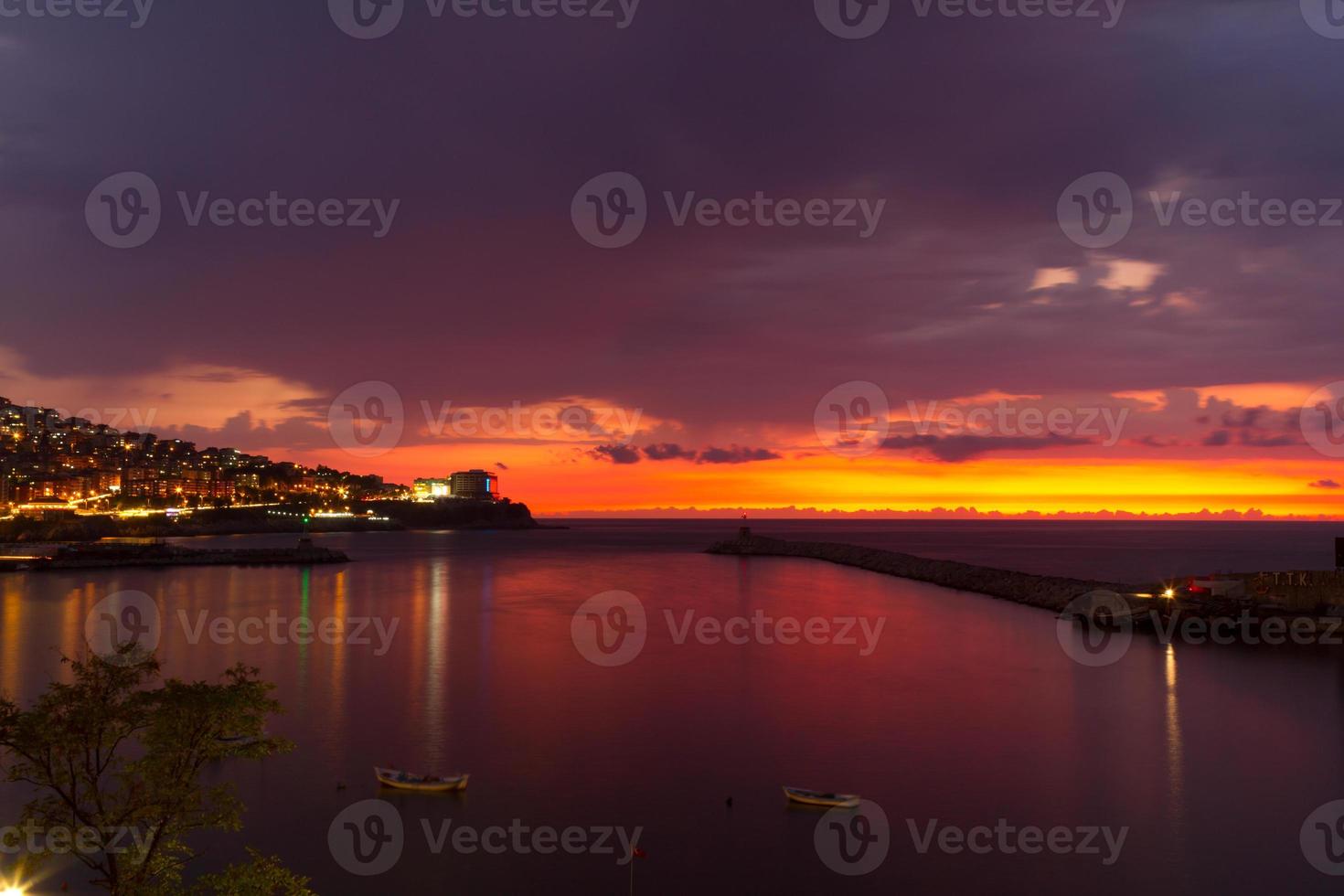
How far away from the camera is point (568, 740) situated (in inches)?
901

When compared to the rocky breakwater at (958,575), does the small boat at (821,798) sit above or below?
below

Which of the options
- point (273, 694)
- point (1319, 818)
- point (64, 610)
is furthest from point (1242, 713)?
point (64, 610)

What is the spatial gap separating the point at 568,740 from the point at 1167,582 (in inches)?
1557

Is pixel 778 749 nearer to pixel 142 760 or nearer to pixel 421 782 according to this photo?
pixel 421 782

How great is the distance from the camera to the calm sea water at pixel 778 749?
15.3 metres

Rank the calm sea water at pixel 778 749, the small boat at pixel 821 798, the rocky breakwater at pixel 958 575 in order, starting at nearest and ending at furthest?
the calm sea water at pixel 778 749 < the small boat at pixel 821 798 < the rocky breakwater at pixel 958 575

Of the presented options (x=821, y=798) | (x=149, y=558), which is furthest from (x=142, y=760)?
(x=149, y=558)

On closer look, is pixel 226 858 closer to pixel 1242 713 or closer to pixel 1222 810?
pixel 1222 810

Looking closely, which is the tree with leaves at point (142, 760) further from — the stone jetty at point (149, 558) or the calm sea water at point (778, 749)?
the stone jetty at point (149, 558)

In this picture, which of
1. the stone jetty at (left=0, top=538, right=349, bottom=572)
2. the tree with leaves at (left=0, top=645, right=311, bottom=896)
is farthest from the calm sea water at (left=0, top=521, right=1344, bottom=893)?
the stone jetty at (left=0, top=538, right=349, bottom=572)

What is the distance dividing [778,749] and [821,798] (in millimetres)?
4420

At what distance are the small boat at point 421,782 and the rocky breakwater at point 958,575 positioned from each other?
37285 millimetres

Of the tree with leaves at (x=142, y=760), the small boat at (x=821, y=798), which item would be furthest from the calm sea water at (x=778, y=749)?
the tree with leaves at (x=142, y=760)

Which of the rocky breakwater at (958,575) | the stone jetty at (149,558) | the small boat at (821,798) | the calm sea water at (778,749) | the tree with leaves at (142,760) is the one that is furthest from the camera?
the stone jetty at (149,558)
